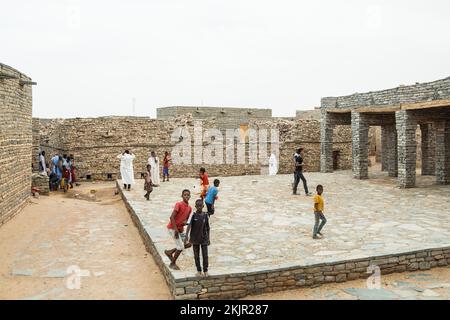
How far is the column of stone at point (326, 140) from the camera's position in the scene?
68.6 feet

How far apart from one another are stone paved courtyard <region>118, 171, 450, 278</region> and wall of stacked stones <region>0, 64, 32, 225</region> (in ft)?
10.9

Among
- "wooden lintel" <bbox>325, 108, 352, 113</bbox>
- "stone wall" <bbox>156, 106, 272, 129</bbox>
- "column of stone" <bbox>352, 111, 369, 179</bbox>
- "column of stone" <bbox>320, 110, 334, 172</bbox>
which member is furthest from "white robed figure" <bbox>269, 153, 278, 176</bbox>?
"stone wall" <bbox>156, 106, 272, 129</bbox>

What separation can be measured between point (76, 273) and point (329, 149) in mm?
16152

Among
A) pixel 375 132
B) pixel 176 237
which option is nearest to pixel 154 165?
pixel 176 237

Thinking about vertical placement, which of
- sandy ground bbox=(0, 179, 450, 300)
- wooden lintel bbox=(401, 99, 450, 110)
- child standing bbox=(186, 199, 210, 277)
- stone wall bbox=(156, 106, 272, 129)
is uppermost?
stone wall bbox=(156, 106, 272, 129)

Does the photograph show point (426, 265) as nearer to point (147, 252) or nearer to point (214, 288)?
point (214, 288)

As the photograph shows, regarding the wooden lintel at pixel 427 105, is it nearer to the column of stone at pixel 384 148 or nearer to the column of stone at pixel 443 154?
the column of stone at pixel 443 154

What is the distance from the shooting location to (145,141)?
21.4 metres

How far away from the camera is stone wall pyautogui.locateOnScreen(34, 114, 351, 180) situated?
20469 mm

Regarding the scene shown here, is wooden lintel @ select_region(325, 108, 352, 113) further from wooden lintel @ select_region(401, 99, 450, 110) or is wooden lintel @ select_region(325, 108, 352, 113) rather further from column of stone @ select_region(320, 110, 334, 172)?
wooden lintel @ select_region(401, 99, 450, 110)

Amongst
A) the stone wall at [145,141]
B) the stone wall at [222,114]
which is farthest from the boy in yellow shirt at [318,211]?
the stone wall at [222,114]

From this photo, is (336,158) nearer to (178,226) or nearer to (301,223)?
(301,223)

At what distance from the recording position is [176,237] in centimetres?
651
